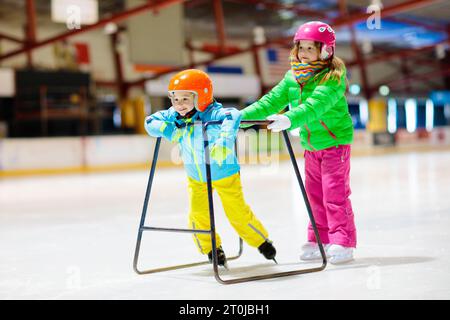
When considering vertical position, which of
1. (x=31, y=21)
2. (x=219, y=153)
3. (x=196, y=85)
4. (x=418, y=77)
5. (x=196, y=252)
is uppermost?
(x=31, y=21)

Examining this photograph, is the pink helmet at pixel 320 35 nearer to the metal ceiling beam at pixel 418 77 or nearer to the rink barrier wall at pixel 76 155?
the rink barrier wall at pixel 76 155

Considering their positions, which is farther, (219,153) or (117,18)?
(117,18)

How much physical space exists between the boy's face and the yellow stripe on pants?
0.35 metres

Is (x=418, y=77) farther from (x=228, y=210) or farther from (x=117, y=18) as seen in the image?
(x=228, y=210)

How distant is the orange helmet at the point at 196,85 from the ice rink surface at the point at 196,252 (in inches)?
31.0

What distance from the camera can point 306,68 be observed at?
3.27 meters

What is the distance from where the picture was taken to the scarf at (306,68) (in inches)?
129

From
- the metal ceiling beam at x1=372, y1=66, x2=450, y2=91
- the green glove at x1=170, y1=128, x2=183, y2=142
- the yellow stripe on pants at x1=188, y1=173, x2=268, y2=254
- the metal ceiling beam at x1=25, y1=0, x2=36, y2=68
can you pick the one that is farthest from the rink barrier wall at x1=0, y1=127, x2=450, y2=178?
the metal ceiling beam at x1=372, y1=66, x2=450, y2=91

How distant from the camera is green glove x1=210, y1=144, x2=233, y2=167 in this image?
9.04 ft

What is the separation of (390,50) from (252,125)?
2553cm

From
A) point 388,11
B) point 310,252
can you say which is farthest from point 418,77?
point 310,252

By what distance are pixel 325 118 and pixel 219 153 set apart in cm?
80

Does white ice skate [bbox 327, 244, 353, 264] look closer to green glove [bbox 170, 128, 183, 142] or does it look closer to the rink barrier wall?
green glove [bbox 170, 128, 183, 142]
